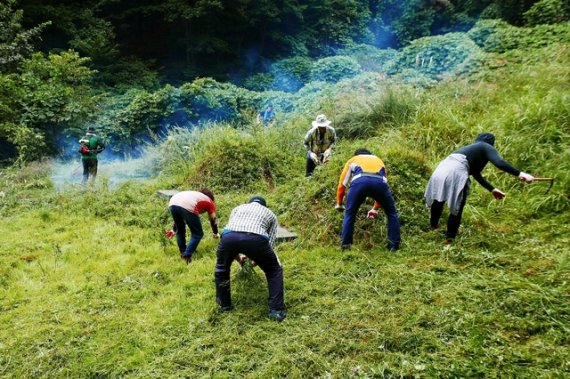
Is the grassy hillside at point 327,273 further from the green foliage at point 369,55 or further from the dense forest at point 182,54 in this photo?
the green foliage at point 369,55

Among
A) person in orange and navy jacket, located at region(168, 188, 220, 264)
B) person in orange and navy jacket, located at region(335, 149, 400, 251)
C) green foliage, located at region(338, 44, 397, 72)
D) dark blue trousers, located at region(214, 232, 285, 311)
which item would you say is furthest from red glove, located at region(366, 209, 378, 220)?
green foliage, located at region(338, 44, 397, 72)

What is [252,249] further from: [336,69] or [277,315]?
[336,69]

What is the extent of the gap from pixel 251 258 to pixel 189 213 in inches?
63.3

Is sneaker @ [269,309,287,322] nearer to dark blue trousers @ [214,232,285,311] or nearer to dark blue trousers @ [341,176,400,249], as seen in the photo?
dark blue trousers @ [214,232,285,311]

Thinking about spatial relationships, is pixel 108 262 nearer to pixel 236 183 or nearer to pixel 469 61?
pixel 236 183

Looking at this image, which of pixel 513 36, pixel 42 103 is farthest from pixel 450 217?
pixel 42 103

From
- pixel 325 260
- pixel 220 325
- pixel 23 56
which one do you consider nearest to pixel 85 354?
pixel 220 325

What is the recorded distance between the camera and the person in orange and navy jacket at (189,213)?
546 cm

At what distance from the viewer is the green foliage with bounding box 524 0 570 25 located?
11.9m

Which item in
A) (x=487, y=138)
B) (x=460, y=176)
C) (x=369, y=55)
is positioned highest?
(x=369, y=55)

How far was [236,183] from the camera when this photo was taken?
861 cm

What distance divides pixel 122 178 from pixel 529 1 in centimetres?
1463

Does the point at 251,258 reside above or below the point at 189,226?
above

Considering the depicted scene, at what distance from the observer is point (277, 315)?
13.5 feet
